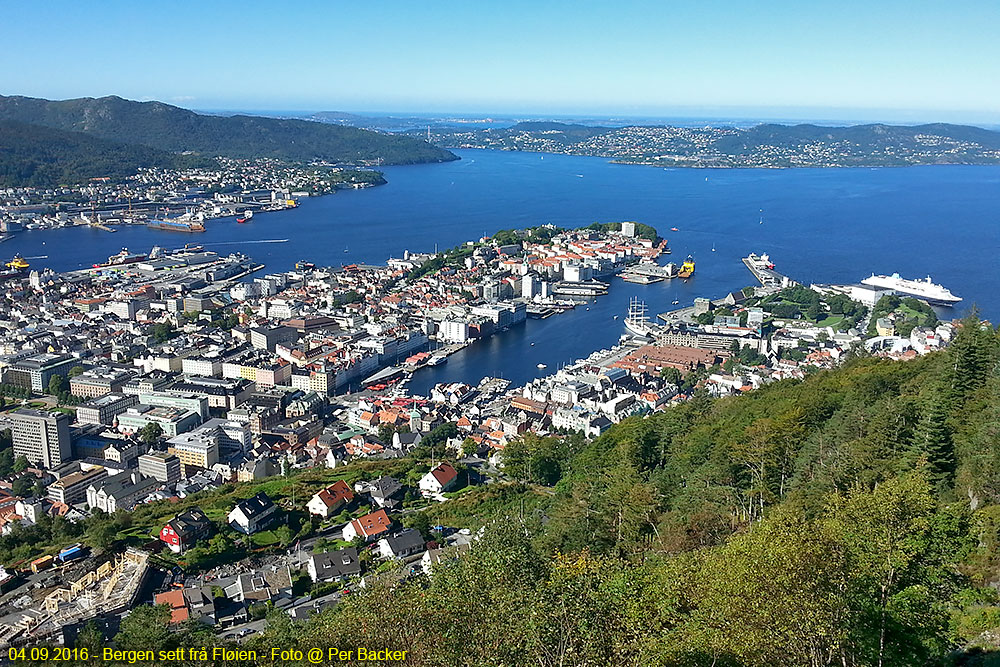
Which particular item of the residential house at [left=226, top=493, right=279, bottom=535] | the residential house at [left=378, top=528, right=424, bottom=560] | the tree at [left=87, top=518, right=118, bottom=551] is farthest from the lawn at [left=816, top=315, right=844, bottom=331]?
the tree at [left=87, top=518, right=118, bottom=551]

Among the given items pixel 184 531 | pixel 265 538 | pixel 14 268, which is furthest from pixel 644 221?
pixel 184 531

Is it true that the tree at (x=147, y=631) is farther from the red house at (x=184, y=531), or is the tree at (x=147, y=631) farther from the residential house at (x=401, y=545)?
the residential house at (x=401, y=545)

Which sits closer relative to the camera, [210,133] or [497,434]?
[497,434]

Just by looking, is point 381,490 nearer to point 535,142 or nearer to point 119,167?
point 119,167

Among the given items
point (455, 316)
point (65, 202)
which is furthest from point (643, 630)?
point (65, 202)

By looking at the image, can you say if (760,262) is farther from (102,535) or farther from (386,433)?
(102,535)

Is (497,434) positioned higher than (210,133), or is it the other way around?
(210,133)
